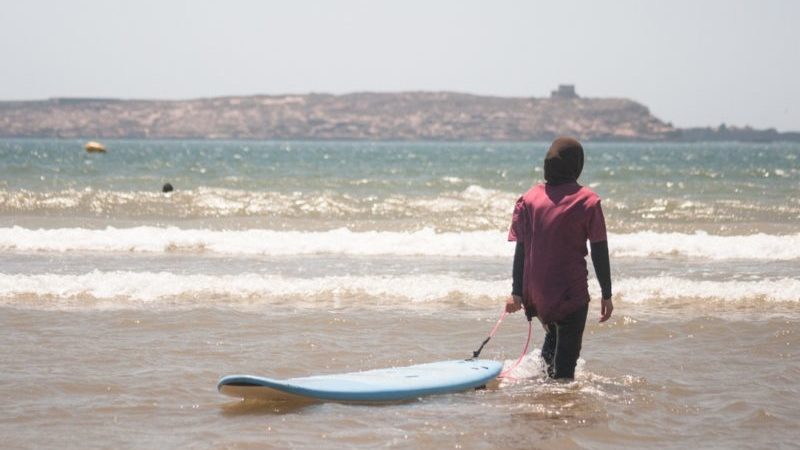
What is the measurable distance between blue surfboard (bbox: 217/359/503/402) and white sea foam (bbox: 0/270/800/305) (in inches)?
138

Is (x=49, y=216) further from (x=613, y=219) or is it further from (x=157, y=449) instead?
(x=157, y=449)

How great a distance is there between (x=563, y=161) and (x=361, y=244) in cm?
1078

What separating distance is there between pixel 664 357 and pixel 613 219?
15.7m

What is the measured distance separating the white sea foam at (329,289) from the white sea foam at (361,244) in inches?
166

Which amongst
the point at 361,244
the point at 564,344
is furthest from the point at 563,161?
the point at 361,244

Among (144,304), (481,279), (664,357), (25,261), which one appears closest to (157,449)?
(664,357)

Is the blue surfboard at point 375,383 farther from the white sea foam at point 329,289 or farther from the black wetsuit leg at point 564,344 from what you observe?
the white sea foam at point 329,289

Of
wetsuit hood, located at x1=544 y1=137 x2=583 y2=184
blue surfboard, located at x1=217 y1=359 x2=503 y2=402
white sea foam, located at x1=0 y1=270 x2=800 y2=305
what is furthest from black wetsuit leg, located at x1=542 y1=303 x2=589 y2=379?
white sea foam, located at x1=0 y1=270 x2=800 y2=305

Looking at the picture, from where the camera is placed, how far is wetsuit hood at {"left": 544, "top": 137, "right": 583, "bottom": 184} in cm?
592

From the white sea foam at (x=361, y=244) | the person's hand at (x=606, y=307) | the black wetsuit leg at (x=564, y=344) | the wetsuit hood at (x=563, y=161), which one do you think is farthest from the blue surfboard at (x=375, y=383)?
the white sea foam at (x=361, y=244)

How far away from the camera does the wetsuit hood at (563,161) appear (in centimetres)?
592

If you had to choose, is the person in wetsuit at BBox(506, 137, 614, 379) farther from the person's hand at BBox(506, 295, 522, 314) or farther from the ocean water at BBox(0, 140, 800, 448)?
the ocean water at BBox(0, 140, 800, 448)

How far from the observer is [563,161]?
5.91m

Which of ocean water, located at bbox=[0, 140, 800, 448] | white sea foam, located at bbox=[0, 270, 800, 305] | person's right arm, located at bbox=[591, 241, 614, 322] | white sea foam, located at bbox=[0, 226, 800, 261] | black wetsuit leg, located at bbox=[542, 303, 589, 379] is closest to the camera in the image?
ocean water, located at bbox=[0, 140, 800, 448]
